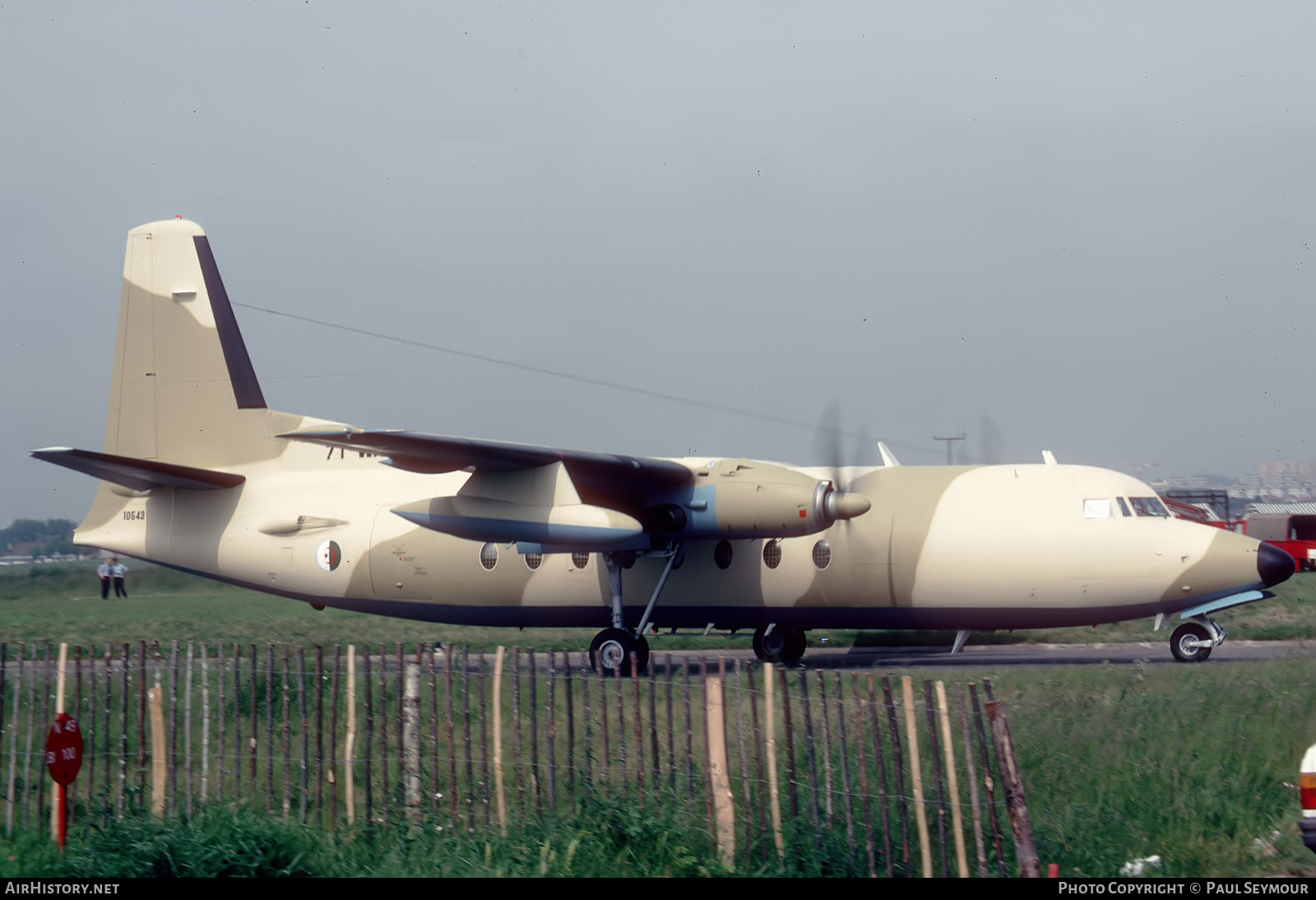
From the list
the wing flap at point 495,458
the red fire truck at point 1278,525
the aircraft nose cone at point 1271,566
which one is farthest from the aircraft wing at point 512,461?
the red fire truck at point 1278,525

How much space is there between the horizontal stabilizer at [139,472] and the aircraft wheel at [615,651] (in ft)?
24.3

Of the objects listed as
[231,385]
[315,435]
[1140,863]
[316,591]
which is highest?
[231,385]

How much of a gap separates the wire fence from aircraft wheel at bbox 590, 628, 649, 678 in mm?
6363

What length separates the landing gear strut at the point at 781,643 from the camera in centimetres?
1936

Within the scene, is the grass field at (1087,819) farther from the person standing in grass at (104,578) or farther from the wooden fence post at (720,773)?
the person standing in grass at (104,578)

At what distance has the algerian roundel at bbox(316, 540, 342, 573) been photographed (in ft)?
65.4

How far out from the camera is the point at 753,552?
18281 mm

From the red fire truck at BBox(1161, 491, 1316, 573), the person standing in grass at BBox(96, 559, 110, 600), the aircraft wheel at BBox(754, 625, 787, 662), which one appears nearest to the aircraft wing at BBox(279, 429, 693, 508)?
the aircraft wheel at BBox(754, 625, 787, 662)

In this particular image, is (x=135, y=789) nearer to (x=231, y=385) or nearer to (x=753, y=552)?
(x=753, y=552)

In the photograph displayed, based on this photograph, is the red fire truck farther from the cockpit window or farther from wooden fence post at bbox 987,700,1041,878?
wooden fence post at bbox 987,700,1041,878

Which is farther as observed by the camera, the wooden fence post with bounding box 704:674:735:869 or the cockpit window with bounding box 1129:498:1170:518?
the cockpit window with bounding box 1129:498:1170:518

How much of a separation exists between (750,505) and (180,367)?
11255 millimetres
